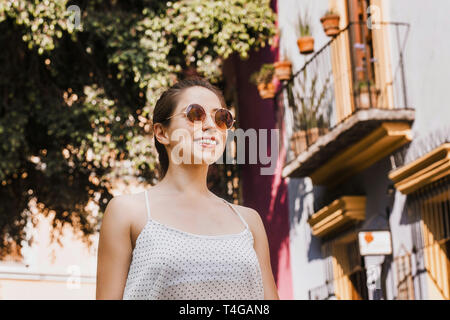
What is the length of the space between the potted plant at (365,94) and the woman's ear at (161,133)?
828 cm

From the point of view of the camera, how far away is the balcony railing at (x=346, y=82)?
1072 cm

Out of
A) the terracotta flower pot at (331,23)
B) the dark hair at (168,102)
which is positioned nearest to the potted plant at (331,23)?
the terracotta flower pot at (331,23)

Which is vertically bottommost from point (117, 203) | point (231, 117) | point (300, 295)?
point (117, 203)

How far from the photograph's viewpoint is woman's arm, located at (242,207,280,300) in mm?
2289

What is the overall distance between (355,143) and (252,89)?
636 centimetres

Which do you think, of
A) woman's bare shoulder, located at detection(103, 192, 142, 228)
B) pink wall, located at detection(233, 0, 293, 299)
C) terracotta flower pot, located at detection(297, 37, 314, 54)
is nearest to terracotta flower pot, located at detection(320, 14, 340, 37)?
terracotta flower pot, located at detection(297, 37, 314, 54)

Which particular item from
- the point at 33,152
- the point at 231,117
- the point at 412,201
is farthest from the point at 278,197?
the point at 231,117

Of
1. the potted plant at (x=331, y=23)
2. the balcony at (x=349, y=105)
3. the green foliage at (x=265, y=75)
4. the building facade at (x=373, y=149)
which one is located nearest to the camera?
the building facade at (x=373, y=149)

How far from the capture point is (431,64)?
9.78 metres

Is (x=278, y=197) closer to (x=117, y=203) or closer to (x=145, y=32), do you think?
(x=145, y=32)

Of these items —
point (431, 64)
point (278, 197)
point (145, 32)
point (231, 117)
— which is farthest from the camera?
point (278, 197)

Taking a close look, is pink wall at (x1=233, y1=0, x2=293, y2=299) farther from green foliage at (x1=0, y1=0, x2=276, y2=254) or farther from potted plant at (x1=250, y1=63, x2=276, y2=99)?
green foliage at (x1=0, y1=0, x2=276, y2=254)

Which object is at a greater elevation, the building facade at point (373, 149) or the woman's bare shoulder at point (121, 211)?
the building facade at point (373, 149)

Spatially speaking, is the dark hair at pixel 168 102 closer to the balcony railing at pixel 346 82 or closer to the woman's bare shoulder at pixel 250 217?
the woman's bare shoulder at pixel 250 217
